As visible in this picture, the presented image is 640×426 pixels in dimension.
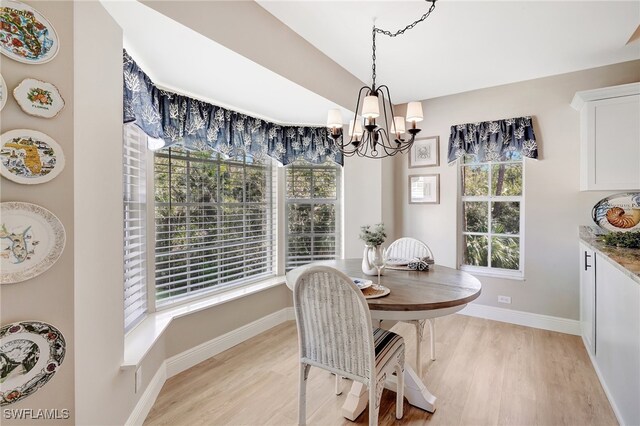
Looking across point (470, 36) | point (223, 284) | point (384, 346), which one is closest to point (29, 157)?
point (384, 346)

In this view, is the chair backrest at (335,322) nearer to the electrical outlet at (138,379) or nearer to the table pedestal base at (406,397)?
the table pedestal base at (406,397)

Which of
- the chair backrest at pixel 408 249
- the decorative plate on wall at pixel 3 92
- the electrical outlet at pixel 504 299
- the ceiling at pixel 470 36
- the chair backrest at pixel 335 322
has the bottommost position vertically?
the electrical outlet at pixel 504 299

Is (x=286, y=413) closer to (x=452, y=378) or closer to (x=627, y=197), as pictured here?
(x=452, y=378)

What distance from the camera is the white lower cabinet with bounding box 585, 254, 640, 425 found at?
4.88 feet

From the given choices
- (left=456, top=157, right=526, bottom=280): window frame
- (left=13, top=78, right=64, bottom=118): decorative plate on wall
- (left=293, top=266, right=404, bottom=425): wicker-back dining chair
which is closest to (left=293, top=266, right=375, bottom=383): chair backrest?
(left=293, top=266, right=404, bottom=425): wicker-back dining chair

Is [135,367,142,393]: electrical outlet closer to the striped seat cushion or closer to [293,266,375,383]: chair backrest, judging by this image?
[293,266,375,383]: chair backrest

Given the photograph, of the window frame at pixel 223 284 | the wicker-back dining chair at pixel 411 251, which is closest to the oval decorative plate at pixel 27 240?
the window frame at pixel 223 284

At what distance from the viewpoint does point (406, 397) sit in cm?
192

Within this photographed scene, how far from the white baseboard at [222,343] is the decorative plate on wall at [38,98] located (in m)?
1.86

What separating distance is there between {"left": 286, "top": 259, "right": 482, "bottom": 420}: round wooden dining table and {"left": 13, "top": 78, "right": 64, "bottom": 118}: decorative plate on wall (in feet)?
4.41

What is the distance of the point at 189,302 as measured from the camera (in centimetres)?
254

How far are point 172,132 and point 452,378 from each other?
113 inches

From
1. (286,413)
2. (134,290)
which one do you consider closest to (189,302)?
(134,290)

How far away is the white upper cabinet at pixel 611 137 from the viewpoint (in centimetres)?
249
